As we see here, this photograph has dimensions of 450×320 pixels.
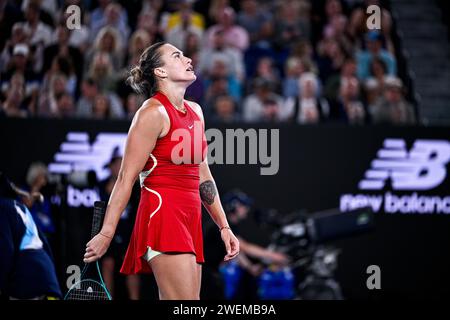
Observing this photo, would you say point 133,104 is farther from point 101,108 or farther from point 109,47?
point 109,47

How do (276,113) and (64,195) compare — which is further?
(276,113)

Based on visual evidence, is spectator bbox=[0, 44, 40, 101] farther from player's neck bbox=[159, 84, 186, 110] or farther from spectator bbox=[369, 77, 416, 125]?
player's neck bbox=[159, 84, 186, 110]

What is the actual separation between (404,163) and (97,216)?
17.4 feet

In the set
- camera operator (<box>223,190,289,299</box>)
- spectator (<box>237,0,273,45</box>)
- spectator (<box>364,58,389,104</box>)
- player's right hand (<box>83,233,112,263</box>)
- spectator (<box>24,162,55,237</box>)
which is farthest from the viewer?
spectator (<box>237,0,273,45</box>)

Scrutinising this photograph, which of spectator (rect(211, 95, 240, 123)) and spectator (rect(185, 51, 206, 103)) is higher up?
spectator (rect(185, 51, 206, 103))

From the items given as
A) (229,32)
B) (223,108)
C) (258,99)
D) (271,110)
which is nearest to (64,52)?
(223,108)

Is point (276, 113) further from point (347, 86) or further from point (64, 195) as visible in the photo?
point (64, 195)

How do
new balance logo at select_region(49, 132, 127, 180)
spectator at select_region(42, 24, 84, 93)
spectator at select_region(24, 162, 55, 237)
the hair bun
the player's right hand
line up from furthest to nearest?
spectator at select_region(42, 24, 84, 93) < new balance logo at select_region(49, 132, 127, 180) < spectator at select_region(24, 162, 55, 237) < the hair bun < the player's right hand

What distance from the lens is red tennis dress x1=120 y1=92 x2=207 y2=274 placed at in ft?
14.2

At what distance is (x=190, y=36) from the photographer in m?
9.69

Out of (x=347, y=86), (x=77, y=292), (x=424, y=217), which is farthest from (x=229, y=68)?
(x=77, y=292)

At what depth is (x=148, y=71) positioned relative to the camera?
466cm

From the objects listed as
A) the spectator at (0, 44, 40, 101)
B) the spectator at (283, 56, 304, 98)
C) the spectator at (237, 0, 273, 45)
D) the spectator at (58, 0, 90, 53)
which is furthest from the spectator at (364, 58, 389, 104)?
the spectator at (0, 44, 40, 101)
